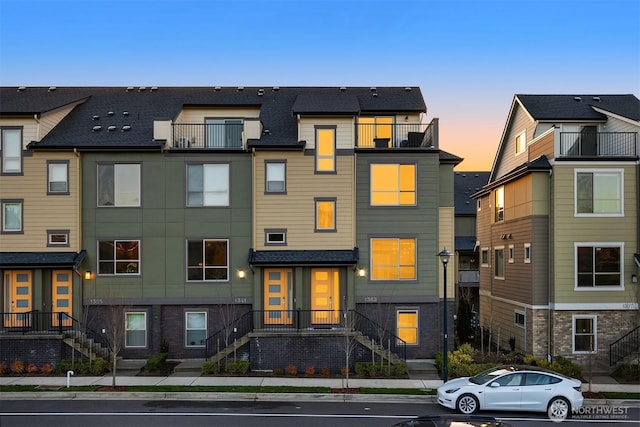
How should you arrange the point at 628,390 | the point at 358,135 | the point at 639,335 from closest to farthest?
1. the point at 628,390
2. the point at 639,335
3. the point at 358,135

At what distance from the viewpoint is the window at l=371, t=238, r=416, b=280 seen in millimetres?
23703

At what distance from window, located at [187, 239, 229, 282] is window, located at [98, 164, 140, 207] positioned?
10.4 ft

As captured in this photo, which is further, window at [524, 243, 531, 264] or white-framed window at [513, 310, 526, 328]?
white-framed window at [513, 310, 526, 328]

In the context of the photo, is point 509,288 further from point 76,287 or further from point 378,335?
point 76,287

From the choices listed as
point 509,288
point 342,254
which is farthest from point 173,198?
point 509,288

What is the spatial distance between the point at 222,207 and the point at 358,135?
22.4 feet

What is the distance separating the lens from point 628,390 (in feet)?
61.1

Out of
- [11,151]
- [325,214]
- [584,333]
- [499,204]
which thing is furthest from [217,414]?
[499,204]

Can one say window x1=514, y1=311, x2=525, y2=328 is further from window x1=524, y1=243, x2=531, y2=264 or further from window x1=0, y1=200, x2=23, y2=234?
window x1=0, y1=200, x2=23, y2=234

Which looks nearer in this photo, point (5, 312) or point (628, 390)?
point (628, 390)

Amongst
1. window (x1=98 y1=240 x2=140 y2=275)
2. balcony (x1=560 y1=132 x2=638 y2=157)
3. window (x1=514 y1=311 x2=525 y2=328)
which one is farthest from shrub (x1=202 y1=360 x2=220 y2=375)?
balcony (x1=560 y1=132 x2=638 y2=157)

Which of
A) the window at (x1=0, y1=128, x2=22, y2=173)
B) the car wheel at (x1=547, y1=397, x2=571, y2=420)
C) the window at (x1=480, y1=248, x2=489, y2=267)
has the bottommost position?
the car wheel at (x1=547, y1=397, x2=571, y2=420)

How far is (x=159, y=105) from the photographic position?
87.9 feet

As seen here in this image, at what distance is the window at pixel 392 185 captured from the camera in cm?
2380
